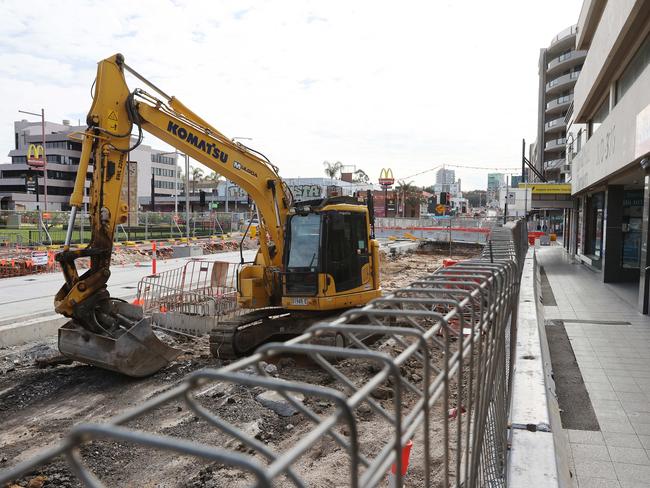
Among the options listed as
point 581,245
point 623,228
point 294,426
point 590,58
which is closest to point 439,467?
point 294,426

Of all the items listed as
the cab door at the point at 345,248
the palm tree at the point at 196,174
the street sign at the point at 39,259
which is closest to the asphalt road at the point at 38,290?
the street sign at the point at 39,259

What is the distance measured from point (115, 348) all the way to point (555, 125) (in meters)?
71.2

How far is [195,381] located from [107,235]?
845 centimetres

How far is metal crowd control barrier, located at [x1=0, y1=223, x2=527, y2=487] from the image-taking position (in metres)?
1.29

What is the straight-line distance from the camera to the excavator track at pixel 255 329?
10055 millimetres

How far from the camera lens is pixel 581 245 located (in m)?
26.1

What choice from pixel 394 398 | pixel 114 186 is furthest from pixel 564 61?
pixel 394 398

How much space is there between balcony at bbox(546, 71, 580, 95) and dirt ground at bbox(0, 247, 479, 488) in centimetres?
6469

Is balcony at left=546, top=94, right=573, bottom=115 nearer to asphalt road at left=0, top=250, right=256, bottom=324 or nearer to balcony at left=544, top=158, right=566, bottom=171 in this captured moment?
balcony at left=544, top=158, right=566, bottom=171

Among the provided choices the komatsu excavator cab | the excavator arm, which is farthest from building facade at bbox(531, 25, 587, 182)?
the excavator arm

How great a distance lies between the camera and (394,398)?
131 inches

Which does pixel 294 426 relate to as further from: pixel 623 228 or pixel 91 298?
pixel 623 228

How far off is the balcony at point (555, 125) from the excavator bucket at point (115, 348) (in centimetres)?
6910

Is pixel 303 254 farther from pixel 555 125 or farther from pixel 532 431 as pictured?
pixel 555 125
